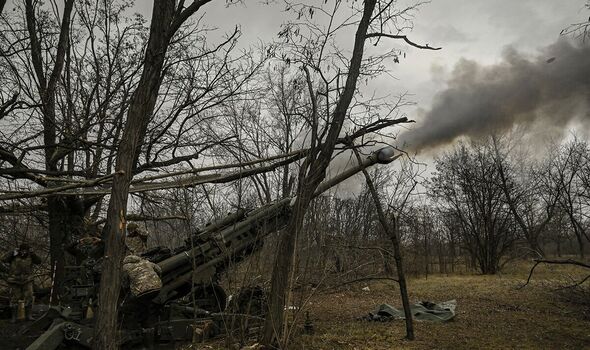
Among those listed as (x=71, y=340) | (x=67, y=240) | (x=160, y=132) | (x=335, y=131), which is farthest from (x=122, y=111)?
(x=335, y=131)

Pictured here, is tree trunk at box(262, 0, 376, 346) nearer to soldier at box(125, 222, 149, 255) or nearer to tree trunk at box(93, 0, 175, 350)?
tree trunk at box(93, 0, 175, 350)

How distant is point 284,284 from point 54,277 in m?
A: 7.45

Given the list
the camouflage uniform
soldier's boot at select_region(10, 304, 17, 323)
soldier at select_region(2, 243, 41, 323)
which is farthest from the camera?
soldier at select_region(2, 243, 41, 323)

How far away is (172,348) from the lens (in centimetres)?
773

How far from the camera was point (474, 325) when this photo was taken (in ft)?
32.8

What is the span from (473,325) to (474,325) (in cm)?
3

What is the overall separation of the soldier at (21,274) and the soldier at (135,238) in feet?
11.9

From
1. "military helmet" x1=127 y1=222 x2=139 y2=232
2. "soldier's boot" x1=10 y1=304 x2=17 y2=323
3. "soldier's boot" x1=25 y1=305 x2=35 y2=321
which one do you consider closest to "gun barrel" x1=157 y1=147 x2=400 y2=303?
"military helmet" x1=127 y1=222 x2=139 y2=232

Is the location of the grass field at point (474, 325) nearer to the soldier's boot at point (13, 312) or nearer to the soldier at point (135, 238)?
the soldier at point (135, 238)

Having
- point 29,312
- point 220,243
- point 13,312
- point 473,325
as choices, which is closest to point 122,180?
point 220,243

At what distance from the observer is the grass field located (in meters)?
8.07

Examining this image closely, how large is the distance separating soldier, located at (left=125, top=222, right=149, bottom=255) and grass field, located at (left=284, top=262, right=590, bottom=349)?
3.56 metres

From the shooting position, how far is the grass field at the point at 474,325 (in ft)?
26.5

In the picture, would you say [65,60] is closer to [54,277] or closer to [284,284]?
[54,277]
